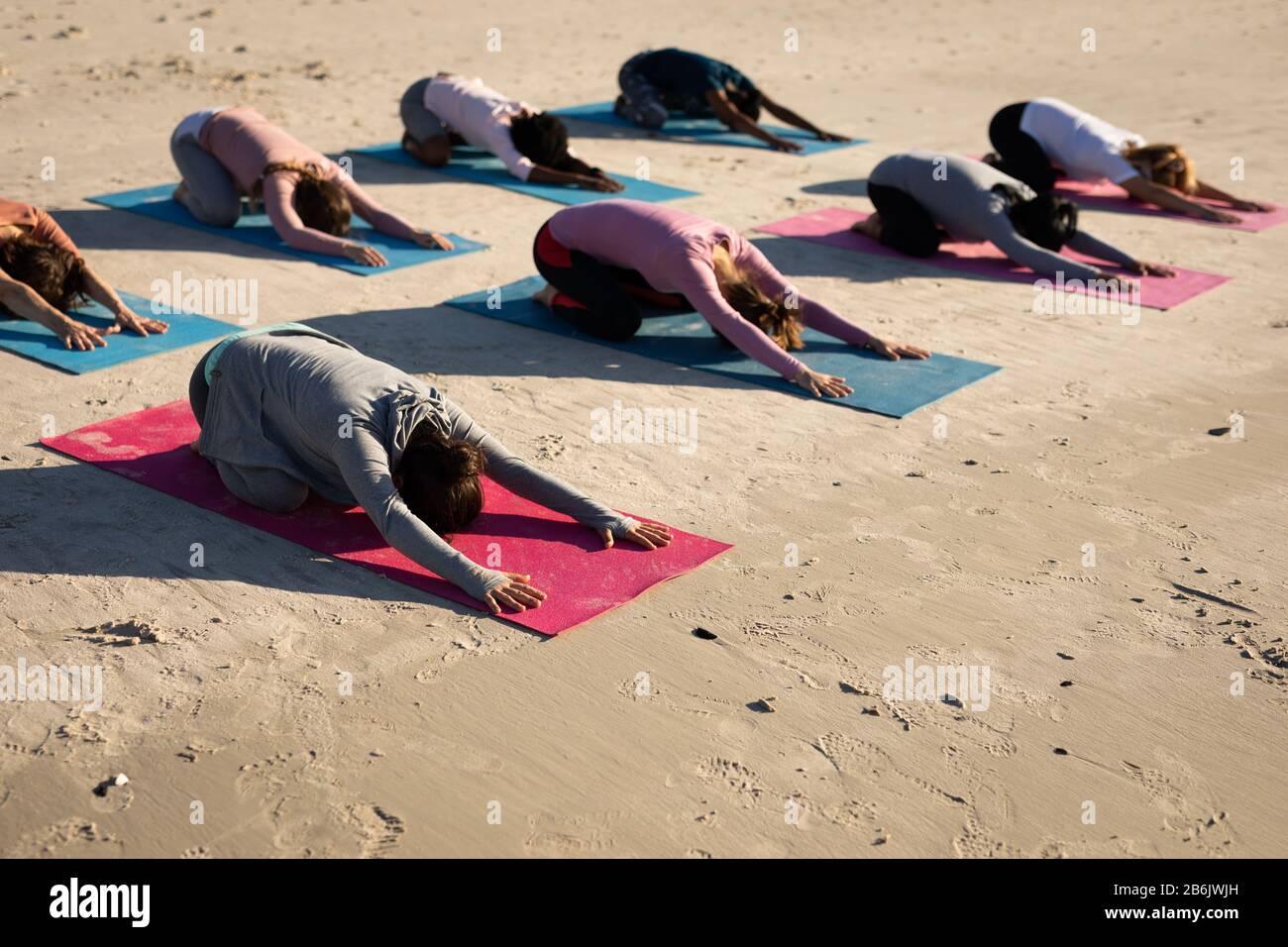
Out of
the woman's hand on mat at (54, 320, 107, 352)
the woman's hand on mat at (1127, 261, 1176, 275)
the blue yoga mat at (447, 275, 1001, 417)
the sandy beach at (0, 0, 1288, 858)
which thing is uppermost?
the woman's hand on mat at (1127, 261, 1176, 275)

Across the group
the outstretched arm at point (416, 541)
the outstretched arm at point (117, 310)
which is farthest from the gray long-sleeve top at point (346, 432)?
the outstretched arm at point (117, 310)

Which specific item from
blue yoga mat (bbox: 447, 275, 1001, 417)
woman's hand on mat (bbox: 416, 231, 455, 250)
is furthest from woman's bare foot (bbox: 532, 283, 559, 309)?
woman's hand on mat (bbox: 416, 231, 455, 250)

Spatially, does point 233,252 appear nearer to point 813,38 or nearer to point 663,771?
point 663,771

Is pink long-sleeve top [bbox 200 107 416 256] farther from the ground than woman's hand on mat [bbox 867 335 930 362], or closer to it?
farther from the ground

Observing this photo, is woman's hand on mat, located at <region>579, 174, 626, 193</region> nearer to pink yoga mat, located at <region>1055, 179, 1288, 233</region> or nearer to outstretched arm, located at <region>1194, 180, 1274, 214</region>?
pink yoga mat, located at <region>1055, 179, 1288, 233</region>

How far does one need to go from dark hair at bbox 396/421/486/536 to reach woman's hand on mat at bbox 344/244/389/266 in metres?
3.25

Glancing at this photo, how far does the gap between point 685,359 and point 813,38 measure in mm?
10792

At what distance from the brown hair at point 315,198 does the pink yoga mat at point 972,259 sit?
256 centimetres

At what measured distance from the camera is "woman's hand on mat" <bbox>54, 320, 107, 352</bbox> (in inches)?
231

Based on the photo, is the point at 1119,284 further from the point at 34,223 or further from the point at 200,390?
the point at 34,223

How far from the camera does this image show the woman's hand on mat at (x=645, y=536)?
441 cm

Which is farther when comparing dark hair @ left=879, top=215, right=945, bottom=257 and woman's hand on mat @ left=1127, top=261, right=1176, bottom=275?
dark hair @ left=879, top=215, right=945, bottom=257

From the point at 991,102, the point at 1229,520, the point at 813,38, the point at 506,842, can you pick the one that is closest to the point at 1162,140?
the point at 991,102

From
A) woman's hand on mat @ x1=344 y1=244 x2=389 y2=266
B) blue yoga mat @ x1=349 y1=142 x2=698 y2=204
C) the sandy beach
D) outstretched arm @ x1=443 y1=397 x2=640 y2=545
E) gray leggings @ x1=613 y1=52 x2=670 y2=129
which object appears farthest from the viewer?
gray leggings @ x1=613 y1=52 x2=670 y2=129
